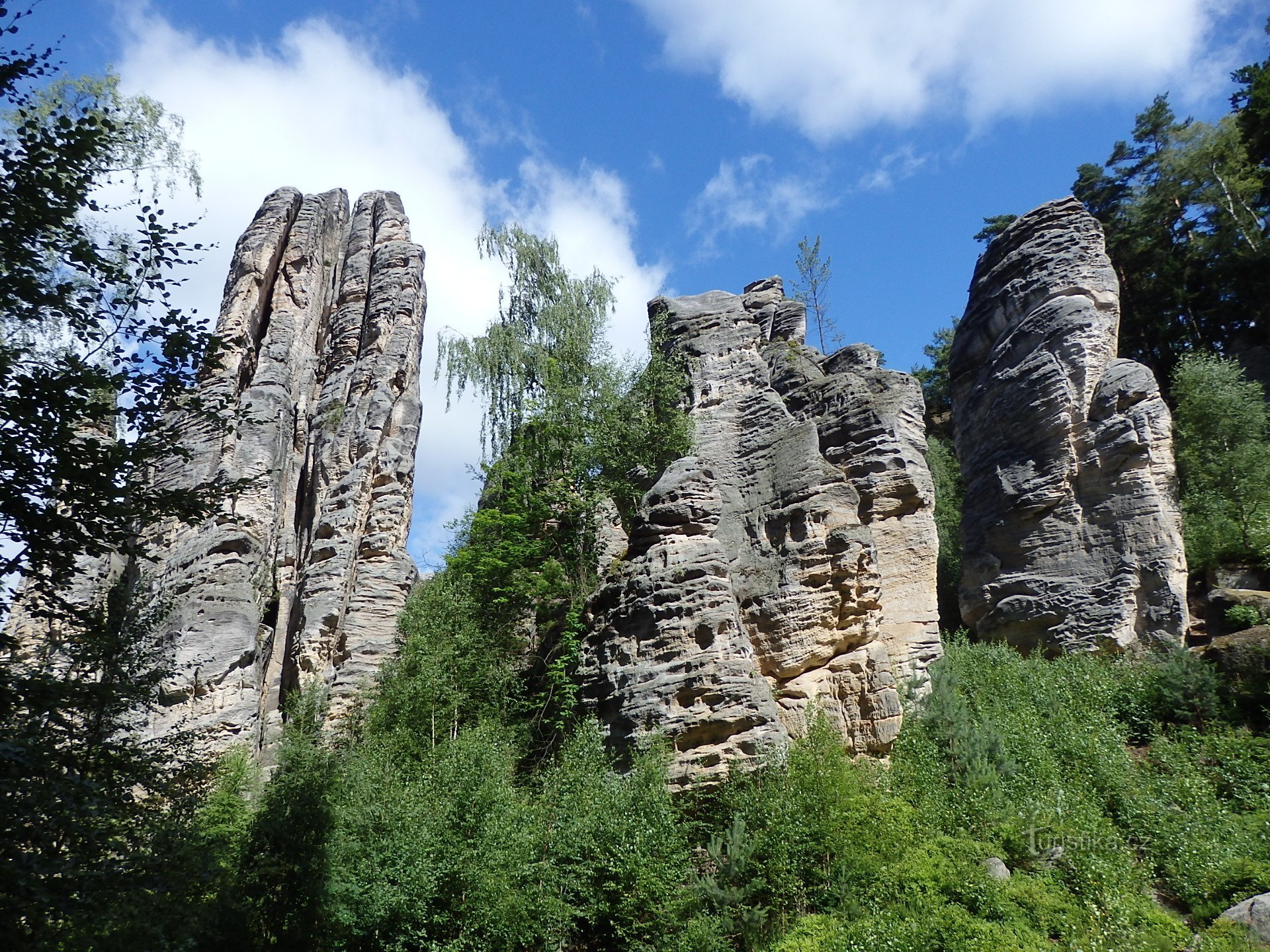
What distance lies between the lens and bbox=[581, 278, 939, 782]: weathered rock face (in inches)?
603

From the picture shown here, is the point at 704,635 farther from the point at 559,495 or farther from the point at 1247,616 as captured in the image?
the point at 1247,616

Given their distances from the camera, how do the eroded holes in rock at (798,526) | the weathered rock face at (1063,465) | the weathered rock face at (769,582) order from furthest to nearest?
1. the weathered rock face at (1063,465)
2. the eroded holes in rock at (798,526)
3. the weathered rock face at (769,582)

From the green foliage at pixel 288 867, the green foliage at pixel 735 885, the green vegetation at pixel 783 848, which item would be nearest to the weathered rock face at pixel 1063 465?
the green vegetation at pixel 783 848

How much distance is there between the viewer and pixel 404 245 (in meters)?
29.5

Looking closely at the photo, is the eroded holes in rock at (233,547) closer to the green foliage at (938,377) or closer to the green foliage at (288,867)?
the green foliage at (288,867)

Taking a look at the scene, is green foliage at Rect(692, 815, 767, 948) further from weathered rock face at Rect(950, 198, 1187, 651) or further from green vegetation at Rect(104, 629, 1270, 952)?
weathered rock face at Rect(950, 198, 1187, 651)

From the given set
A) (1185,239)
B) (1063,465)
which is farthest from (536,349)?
(1185,239)

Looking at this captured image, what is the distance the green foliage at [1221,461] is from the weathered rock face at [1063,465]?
2.38 m

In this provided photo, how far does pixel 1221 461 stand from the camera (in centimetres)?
2422

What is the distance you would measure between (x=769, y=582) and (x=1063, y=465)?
11.1 meters

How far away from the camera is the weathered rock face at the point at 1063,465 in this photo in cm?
2123

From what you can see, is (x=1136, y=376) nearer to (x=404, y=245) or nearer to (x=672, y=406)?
(x=672, y=406)

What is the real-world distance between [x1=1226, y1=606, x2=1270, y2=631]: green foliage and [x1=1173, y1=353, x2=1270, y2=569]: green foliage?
88.0 inches

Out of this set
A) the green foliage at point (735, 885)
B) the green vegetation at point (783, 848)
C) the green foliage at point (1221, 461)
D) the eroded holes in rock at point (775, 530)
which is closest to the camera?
the green vegetation at point (783, 848)
